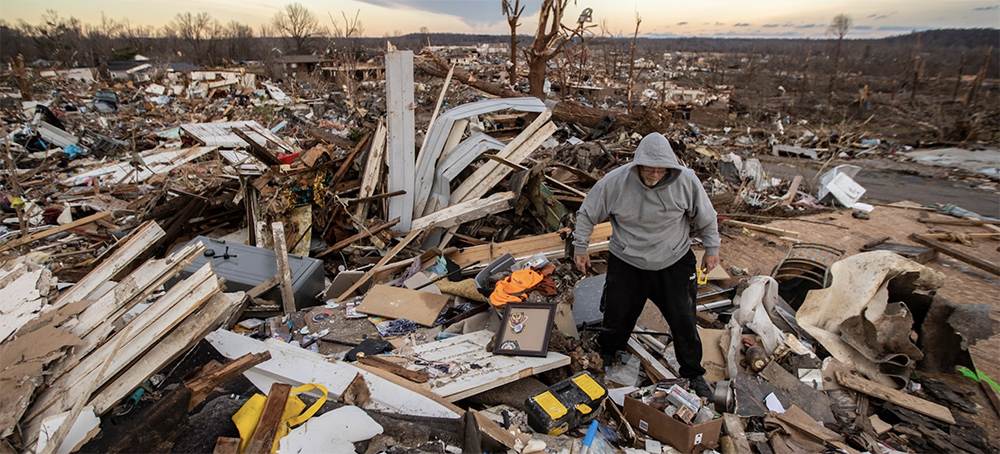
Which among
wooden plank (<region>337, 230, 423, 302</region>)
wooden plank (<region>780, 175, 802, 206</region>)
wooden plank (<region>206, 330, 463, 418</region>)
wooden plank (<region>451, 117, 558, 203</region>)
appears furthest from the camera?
wooden plank (<region>780, 175, 802, 206</region>)

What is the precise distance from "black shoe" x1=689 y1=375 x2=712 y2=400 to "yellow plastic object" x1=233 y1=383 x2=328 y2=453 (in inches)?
92.5

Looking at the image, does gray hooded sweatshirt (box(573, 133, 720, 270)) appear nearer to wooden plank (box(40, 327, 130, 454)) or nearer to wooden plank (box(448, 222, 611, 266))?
wooden plank (box(448, 222, 611, 266))

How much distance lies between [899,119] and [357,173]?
2286 cm

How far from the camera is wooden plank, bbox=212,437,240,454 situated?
1.91 m

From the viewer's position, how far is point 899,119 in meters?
18.8

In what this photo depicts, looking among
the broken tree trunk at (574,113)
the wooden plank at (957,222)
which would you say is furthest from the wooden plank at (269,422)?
the wooden plank at (957,222)

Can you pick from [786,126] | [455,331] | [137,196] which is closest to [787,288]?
[455,331]

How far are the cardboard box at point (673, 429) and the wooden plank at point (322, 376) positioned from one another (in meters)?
1.08

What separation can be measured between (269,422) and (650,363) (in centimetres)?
255

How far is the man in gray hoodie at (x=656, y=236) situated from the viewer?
109 inches

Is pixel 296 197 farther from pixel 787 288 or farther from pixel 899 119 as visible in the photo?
pixel 899 119

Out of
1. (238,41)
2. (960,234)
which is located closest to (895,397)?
(960,234)

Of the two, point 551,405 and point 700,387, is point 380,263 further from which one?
point 700,387

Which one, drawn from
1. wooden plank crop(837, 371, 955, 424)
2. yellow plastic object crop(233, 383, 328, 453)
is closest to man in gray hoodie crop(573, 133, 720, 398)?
wooden plank crop(837, 371, 955, 424)
